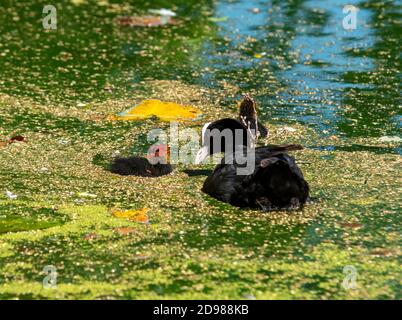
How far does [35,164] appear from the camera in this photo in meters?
4.16

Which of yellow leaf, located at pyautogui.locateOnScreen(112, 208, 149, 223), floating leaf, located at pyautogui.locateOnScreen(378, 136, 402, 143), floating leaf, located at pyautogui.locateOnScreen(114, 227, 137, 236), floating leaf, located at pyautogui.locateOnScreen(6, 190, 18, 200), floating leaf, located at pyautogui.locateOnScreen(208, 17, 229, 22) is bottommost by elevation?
yellow leaf, located at pyautogui.locateOnScreen(112, 208, 149, 223)

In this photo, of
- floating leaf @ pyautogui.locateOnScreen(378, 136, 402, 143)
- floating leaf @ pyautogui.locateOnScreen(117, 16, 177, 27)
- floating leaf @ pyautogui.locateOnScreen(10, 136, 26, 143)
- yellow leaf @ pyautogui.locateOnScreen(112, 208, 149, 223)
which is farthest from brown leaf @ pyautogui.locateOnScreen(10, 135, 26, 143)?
floating leaf @ pyautogui.locateOnScreen(117, 16, 177, 27)

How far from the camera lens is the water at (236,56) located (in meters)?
5.14

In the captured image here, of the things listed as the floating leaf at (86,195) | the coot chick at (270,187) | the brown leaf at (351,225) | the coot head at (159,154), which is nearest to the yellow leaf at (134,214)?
the floating leaf at (86,195)

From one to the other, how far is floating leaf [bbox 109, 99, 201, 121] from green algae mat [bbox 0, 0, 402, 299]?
67 mm

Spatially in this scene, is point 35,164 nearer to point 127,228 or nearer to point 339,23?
point 127,228

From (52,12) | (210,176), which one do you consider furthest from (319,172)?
(52,12)

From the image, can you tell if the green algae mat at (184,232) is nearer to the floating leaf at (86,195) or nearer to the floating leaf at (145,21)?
the floating leaf at (86,195)

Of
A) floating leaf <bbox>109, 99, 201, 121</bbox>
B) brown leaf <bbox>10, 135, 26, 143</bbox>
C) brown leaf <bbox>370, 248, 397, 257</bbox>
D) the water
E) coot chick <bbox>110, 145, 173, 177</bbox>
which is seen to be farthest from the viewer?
the water

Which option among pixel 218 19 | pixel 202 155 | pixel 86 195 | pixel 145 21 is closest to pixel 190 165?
pixel 202 155

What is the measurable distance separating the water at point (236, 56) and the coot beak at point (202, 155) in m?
0.62

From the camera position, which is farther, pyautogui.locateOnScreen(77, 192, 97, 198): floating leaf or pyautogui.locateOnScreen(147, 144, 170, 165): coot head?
pyautogui.locateOnScreen(147, 144, 170, 165): coot head

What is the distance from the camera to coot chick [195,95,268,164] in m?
4.33

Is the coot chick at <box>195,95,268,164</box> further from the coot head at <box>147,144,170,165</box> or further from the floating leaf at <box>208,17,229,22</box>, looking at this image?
the floating leaf at <box>208,17,229,22</box>
